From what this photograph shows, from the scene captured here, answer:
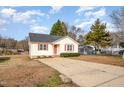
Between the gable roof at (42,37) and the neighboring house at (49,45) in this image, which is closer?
the gable roof at (42,37)

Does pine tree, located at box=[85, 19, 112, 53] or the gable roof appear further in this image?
the gable roof

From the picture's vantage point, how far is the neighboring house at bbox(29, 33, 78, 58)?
22.7 m

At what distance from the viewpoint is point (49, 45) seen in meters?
24.2

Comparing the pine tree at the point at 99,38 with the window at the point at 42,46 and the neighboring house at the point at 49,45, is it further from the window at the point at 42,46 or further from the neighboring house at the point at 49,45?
the window at the point at 42,46

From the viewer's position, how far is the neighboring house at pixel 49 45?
22688 millimetres

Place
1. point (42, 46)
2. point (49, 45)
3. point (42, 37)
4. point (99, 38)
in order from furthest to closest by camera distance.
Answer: point (49, 45) → point (42, 46) → point (42, 37) → point (99, 38)

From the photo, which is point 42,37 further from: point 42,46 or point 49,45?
point 49,45

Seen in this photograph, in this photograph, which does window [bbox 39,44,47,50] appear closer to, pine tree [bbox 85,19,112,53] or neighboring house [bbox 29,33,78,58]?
neighboring house [bbox 29,33,78,58]

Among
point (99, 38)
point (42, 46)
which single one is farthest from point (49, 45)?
point (99, 38)

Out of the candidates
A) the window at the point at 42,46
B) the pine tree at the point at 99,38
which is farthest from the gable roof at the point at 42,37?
the pine tree at the point at 99,38

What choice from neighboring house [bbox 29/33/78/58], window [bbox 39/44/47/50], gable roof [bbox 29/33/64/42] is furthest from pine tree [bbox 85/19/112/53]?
window [bbox 39/44/47/50]
